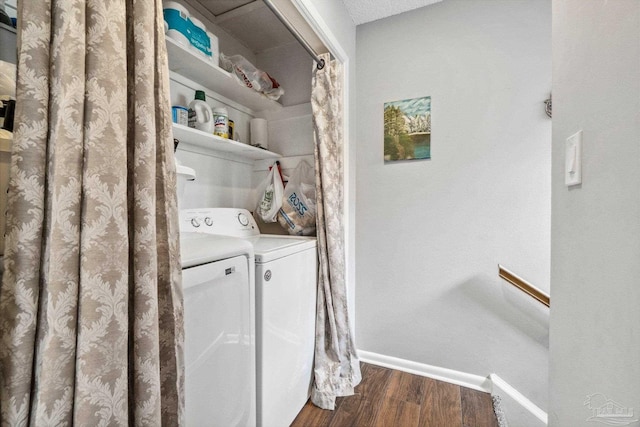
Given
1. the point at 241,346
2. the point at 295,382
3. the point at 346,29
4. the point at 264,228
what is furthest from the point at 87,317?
the point at 346,29

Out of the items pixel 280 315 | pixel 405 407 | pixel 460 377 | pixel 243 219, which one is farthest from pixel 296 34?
pixel 460 377

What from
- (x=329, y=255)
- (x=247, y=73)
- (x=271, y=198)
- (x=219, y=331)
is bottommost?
(x=219, y=331)

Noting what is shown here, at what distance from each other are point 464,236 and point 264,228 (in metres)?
1.43

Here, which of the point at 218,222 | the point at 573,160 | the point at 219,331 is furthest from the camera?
the point at 218,222

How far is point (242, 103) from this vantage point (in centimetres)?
181

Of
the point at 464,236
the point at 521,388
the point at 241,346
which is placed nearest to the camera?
the point at 241,346

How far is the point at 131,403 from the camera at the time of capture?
515mm

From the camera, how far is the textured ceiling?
1684 millimetres

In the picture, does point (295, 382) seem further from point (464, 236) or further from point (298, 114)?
point (298, 114)

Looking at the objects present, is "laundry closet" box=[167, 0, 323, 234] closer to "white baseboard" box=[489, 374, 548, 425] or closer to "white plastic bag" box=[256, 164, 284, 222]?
"white plastic bag" box=[256, 164, 284, 222]

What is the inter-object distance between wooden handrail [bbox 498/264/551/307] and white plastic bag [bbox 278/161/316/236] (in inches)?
46.6

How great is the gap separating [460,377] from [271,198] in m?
1.76

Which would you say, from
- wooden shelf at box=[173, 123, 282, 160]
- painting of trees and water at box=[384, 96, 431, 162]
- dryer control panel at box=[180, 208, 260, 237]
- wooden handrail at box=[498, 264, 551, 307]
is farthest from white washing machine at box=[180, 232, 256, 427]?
wooden handrail at box=[498, 264, 551, 307]

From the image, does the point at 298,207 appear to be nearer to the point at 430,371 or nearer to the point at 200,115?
the point at 200,115
